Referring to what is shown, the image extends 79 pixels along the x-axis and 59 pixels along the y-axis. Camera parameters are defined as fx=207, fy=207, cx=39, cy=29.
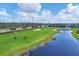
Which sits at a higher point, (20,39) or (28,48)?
(20,39)

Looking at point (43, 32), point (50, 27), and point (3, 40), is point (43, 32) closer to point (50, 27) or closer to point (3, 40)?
point (50, 27)

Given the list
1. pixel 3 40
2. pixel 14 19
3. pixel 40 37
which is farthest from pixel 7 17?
pixel 40 37

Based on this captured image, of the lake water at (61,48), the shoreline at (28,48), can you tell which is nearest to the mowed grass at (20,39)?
the shoreline at (28,48)

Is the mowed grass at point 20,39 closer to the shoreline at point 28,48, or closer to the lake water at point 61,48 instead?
the shoreline at point 28,48

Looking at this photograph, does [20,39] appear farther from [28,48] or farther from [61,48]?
[61,48]

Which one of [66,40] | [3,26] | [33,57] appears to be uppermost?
[3,26]

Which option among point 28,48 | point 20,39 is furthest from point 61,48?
point 20,39

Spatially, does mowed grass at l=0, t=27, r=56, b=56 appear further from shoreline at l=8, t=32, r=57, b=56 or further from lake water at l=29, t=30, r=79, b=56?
lake water at l=29, t=30, r=79, b=56

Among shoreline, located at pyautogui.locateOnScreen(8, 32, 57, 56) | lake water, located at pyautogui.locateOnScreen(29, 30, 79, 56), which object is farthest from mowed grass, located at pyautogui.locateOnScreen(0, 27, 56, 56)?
lake water, located at pyautogui.locateOnScreen(29, 30, 79, 56)
